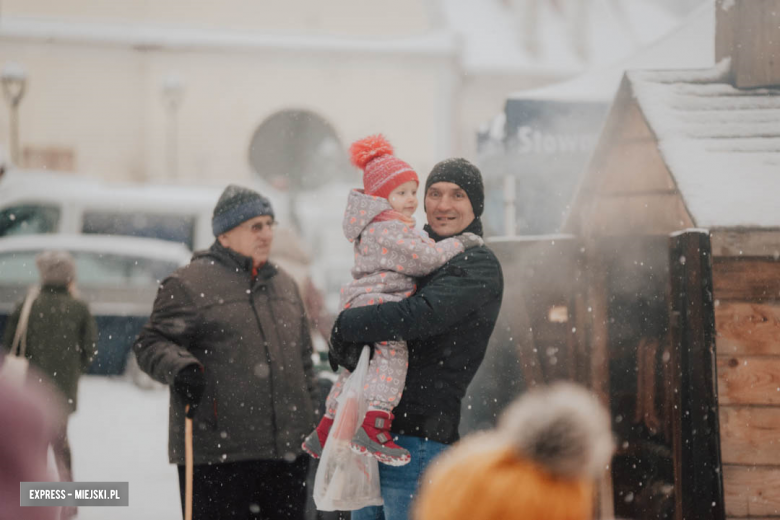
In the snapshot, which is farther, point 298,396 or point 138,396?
point 138,396

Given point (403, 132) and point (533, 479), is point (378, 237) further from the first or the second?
point (403, 132)

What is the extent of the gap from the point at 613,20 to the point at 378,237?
40.9 feet

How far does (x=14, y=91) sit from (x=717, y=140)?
1814 centimetres

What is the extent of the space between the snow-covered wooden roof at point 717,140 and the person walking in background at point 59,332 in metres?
3.99

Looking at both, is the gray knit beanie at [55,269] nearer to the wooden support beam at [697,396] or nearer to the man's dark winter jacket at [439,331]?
the man's dark winter jacket at [439,331]

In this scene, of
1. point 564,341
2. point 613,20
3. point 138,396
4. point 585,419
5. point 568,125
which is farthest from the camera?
point 613,20

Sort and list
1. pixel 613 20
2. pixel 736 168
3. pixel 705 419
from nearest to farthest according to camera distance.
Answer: pixel 705 419
pixel 736 168
pixel 613 20

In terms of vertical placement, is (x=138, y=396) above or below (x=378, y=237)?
below

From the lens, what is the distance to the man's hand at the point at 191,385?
3164 millimetres

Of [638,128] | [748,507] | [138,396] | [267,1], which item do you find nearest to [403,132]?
[267,1]

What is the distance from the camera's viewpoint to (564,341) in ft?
13.3

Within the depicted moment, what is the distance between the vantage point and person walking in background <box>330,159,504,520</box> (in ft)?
8.01

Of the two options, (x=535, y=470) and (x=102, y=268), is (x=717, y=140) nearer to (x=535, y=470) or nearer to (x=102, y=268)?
(x=535, y=470)

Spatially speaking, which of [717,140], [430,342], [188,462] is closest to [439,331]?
[430,342]
